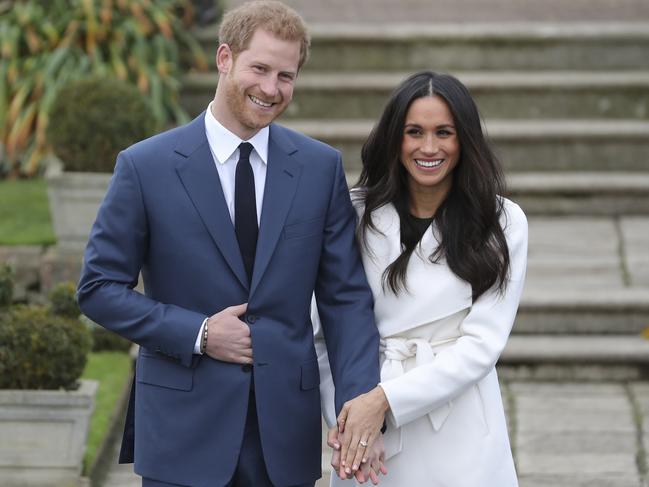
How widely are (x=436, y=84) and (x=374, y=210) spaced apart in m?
0.38

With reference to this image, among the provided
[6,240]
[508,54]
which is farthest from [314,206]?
[508,54]

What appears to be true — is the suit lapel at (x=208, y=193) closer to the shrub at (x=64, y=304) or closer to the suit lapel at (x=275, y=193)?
the suit lapel at (x=275, y=193)

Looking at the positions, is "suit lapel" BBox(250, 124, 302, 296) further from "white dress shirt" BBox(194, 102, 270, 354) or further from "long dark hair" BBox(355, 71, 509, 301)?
"long dark hair" BBox(355, 71, 509, 301)

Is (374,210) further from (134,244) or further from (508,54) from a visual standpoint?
(508,54)

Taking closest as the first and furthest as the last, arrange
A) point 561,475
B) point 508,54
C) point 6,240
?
point 561,475 < point 6,240 < point 508,54

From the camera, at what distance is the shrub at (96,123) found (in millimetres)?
6828

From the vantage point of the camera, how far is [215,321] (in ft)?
11.3

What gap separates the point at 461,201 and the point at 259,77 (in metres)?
0.65

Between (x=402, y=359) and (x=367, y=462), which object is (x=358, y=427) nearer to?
(x=367, y=462)

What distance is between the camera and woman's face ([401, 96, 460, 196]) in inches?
142

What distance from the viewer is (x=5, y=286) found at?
5496 millimetres

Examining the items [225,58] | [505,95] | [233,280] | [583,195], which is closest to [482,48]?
[505,95]

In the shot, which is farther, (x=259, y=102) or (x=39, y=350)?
(x=39, y=350)

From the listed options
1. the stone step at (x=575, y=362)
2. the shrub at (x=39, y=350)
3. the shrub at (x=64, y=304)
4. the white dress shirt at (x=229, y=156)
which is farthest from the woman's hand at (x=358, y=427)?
the stone step at (x=575, y=362)
